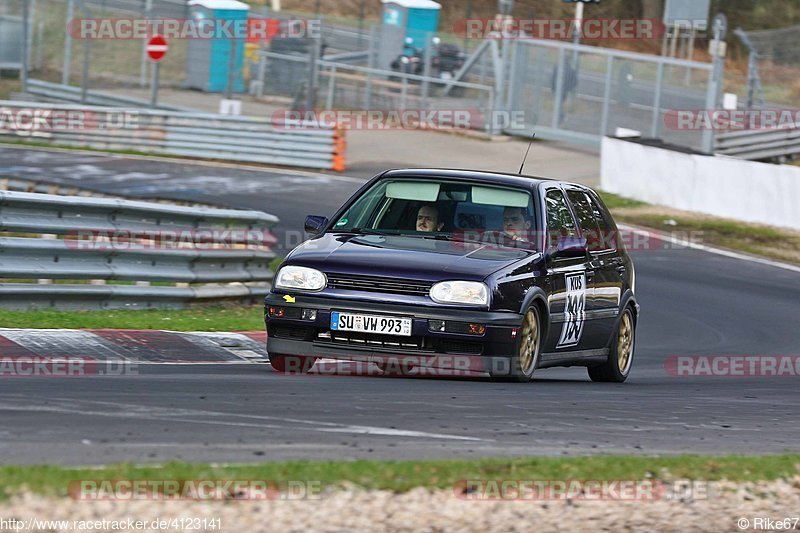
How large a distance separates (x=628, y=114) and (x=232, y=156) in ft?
30.0

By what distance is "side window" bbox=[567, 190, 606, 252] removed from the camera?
10422 mm

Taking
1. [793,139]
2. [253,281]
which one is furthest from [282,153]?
[253,281]

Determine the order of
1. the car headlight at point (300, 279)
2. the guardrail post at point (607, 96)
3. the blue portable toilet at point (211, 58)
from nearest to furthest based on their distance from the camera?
the car headlight at point (300, 279) → the guardrail post at point (607, 96) → the blue portable toilet at point (211, 58)

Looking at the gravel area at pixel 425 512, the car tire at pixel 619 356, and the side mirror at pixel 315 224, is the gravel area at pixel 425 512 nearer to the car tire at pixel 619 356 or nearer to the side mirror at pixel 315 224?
the side mirror at pixel 315 224

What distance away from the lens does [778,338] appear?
14.8m

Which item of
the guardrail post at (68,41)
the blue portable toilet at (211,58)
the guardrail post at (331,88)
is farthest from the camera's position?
the blue portable toilet at (211,58)

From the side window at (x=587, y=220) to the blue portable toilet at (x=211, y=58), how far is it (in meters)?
26.2

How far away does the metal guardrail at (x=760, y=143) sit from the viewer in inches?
1233

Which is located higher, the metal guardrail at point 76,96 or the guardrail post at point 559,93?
the guardrail post at point 559,93

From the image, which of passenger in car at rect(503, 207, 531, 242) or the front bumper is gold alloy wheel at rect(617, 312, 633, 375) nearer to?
passenger in car at rect(503, 207, 531, 242)


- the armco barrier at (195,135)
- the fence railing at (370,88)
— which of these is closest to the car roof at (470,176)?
the armco barrier at (195,135)

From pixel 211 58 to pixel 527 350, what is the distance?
28644mm

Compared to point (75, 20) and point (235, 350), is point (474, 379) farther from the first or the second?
point (75, 20)

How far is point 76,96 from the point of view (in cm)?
3438
